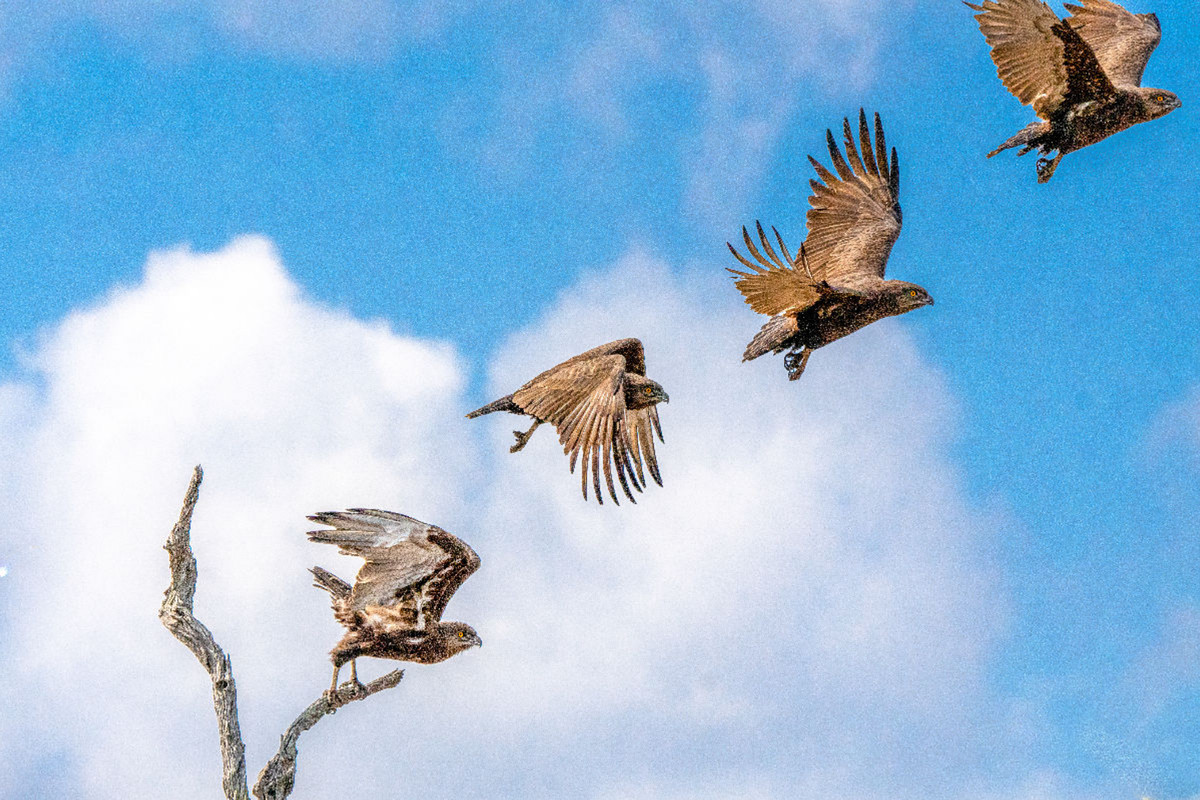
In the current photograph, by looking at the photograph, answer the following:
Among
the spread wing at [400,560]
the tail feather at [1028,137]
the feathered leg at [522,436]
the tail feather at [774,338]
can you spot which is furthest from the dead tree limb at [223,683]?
the tail feather at [1028,137]

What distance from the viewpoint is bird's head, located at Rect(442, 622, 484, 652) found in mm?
11086

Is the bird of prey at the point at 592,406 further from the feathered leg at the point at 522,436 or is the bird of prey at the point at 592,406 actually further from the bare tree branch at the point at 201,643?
the bare tree branch at the point at 201,643

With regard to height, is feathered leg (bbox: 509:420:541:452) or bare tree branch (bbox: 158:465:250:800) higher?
feathered leg (bbox: 509:420:541:452)

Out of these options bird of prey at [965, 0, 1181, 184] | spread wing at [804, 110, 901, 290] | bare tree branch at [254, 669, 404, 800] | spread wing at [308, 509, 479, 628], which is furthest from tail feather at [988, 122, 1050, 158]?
bare tree branch at [254, 669, 404, 800]

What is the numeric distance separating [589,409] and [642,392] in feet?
4.38

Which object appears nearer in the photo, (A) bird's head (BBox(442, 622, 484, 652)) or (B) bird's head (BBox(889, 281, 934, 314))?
(A) bird's head (BBox(442, 622, 484, 652))

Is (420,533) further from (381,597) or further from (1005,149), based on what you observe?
(1005,149)

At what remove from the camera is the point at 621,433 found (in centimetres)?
1148

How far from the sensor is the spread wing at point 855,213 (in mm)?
13617

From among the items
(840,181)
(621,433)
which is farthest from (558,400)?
(840,181)

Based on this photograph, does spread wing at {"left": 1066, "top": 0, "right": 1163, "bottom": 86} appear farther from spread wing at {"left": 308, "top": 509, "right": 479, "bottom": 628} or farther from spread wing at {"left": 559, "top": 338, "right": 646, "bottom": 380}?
spread wing at {"left": 308, "top": 509, "right": 479, "bottom": 628}

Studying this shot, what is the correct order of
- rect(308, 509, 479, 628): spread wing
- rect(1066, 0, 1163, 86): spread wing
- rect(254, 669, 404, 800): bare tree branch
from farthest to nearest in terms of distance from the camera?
rect(1066, 0, 1163, 86): spread wing, rect(254, 669, 404, 800): bare tree branch, rect(308, 509, 479, 628): spread wing

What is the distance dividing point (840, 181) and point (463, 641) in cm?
617

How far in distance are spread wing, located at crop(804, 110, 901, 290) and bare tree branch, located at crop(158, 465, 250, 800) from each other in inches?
262
